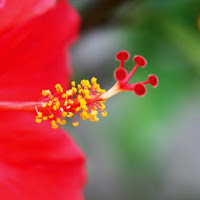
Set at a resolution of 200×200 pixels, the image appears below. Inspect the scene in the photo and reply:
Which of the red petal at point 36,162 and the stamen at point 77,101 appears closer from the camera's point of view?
the stamen at point 77,101

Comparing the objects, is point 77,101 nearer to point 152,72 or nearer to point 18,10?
point 18,10

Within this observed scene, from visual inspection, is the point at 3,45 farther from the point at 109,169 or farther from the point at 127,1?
the point at 109,169

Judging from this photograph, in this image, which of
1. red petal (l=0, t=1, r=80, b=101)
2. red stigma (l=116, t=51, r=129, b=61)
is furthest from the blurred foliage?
red stigma (l=116, t=51, r=129, b=61)

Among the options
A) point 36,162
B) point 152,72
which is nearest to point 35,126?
point 36,162

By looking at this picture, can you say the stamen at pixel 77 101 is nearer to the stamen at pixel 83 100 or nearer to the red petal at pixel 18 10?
the stamen at pixel 83 100

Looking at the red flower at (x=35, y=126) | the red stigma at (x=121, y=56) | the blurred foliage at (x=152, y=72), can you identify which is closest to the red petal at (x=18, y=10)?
the red flower at (x=35, y=126)

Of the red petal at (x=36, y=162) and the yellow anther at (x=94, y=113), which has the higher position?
the red petal at (x=36, y=162)
